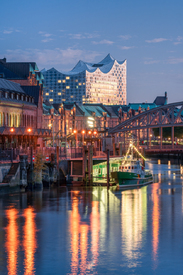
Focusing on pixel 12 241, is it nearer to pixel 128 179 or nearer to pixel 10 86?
pixel 128 179

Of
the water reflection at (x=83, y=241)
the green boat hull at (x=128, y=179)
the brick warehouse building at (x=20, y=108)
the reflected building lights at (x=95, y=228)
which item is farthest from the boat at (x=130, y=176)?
the water reflection at (x=83, y=241)

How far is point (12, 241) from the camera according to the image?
43750 millimetres

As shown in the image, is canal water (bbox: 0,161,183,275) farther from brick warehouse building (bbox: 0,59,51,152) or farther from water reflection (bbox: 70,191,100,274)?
brick warehouse building (bbox: 0,59,51,152)

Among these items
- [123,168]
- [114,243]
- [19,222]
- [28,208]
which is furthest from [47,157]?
[114,243]

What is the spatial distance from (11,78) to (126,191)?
54.0 metres

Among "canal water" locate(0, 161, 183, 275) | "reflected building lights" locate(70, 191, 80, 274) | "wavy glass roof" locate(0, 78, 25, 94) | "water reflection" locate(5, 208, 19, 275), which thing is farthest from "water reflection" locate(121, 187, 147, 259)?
"wavy glass roof" locate(0, 78, 25, 94)

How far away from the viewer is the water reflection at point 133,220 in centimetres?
4275

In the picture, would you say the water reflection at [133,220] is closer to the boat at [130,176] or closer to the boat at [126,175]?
the boat at [130,176]

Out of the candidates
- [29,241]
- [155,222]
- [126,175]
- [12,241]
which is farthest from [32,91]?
[12,241]

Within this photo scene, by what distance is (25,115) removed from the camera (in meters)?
110

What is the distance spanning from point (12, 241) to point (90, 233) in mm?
7721

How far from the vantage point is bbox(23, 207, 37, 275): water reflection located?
3673cm

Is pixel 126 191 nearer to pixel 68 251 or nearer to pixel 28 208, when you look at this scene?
pixel 28 208

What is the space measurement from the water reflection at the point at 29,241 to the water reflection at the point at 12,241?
0.77 metres
